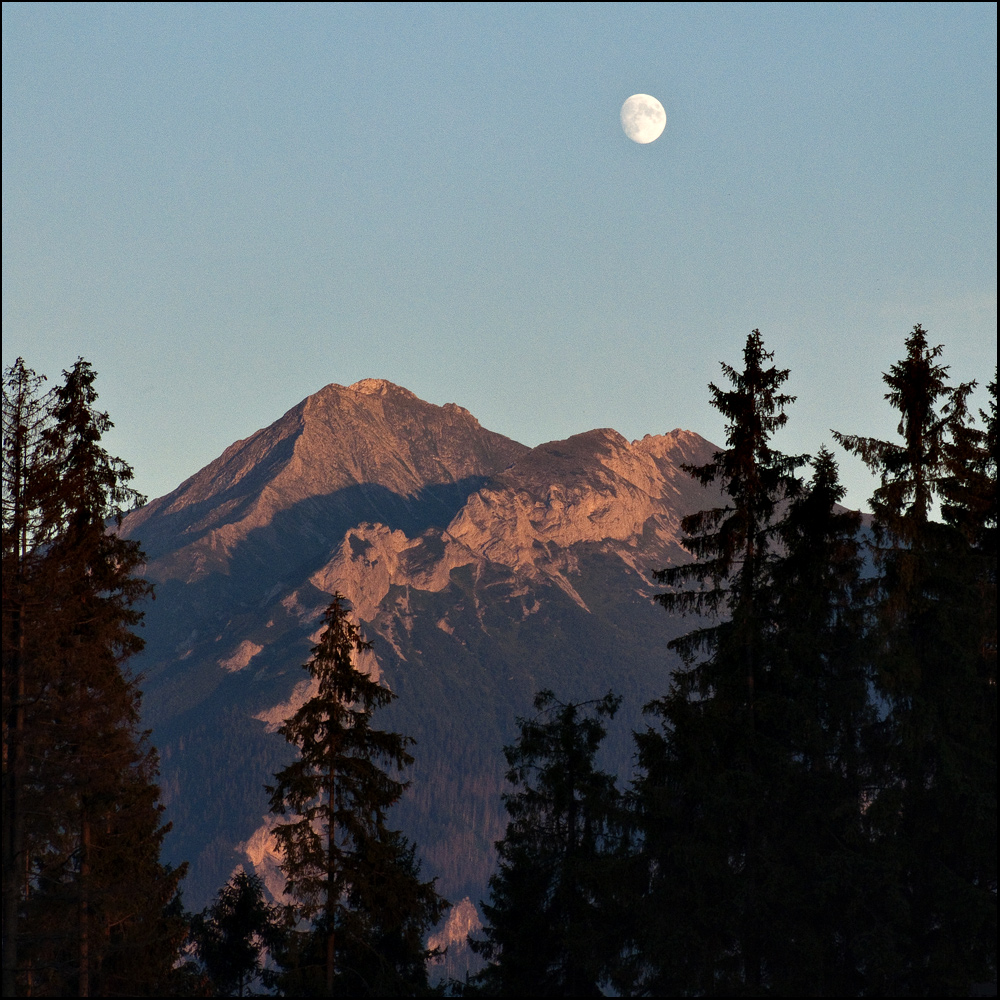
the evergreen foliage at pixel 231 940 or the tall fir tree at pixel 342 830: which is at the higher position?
the tall fir tree at pixel 342 830

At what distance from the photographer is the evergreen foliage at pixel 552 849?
3447 centimetres

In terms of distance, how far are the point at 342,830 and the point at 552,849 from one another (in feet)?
24.0

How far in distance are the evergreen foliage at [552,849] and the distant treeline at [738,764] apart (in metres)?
1.38

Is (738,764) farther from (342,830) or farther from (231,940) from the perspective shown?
(231,940)

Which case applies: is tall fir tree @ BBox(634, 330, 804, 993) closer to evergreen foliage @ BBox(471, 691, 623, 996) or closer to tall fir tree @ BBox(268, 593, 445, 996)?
evergreen foliage @ BBox(471, 691, 623, 996)

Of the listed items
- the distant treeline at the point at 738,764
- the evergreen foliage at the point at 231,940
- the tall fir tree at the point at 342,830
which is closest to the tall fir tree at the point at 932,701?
the distant treeline at the point at 738,764

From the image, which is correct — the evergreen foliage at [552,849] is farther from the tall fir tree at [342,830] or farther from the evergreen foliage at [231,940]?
the evergreen foliage at [231,940]

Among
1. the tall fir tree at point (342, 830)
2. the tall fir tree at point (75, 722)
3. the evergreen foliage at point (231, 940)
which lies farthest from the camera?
the evergreen foliage at point (231, 940)

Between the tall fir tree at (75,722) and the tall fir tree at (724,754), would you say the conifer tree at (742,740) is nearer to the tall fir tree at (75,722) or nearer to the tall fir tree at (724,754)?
the tall fir tree at (724,754)

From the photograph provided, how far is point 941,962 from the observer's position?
27.3 metres

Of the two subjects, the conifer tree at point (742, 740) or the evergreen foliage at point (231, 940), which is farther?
the evergreen foliage at point (231, 940)

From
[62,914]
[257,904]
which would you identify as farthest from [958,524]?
[257,904]

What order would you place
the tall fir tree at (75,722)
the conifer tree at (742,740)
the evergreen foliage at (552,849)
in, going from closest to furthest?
1. the tall fir tree at (75,722)
2. the conifer tree at (742,740)
3. the evergreen foliage at (552,849)

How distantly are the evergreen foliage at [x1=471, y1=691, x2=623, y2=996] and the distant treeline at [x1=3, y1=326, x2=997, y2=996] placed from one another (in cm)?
138
